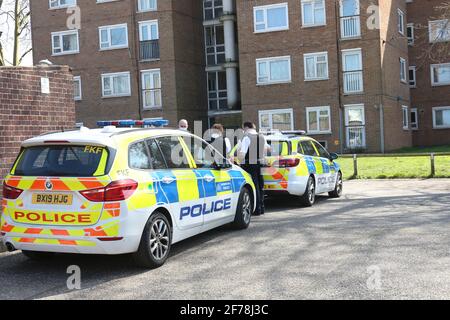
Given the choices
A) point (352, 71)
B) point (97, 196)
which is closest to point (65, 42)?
point (352, 71)

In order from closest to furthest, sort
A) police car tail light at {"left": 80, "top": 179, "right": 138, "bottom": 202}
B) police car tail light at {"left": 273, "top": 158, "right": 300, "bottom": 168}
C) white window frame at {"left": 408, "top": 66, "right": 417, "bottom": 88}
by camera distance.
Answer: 1. police car tail light at {"left": 80, "top": 179, "right": 138, "bottom": 202}
2. police car tail light at {"left": 273, "top": 158, "right": 300, "bottom": 168}
3. white window frame at {"left": 408, "top": 66, "right": 417, "bottom": 88}

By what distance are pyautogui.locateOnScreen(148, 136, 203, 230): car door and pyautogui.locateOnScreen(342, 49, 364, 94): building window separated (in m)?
22.6

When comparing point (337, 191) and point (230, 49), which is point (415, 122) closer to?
point (230, 49)

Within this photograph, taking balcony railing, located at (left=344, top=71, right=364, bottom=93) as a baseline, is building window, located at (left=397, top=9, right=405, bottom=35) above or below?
above

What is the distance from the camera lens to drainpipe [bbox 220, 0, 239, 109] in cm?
3241

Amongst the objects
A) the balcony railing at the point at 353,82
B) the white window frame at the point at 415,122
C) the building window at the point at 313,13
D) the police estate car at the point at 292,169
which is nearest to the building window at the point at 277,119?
the balcony railing at the point at 353,82

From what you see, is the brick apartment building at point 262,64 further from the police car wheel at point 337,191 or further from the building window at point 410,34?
the police car wheel at point 337,191

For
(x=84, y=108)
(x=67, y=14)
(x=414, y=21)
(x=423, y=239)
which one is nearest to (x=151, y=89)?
(x=84, y=108)

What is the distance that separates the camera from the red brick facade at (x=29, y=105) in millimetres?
9680

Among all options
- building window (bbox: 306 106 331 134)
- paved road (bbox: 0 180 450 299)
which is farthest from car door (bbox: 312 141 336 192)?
building window (bbox: 306 106 331 134)

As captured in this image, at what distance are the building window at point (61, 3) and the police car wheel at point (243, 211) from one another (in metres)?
28.3

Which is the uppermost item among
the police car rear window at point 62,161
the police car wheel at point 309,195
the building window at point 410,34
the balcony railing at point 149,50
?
the building window at point 410,34

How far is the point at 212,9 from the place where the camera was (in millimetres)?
34812

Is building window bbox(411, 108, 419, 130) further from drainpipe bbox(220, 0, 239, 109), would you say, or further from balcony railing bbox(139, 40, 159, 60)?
balcony railing bbox(139, 40, 159, 60)
